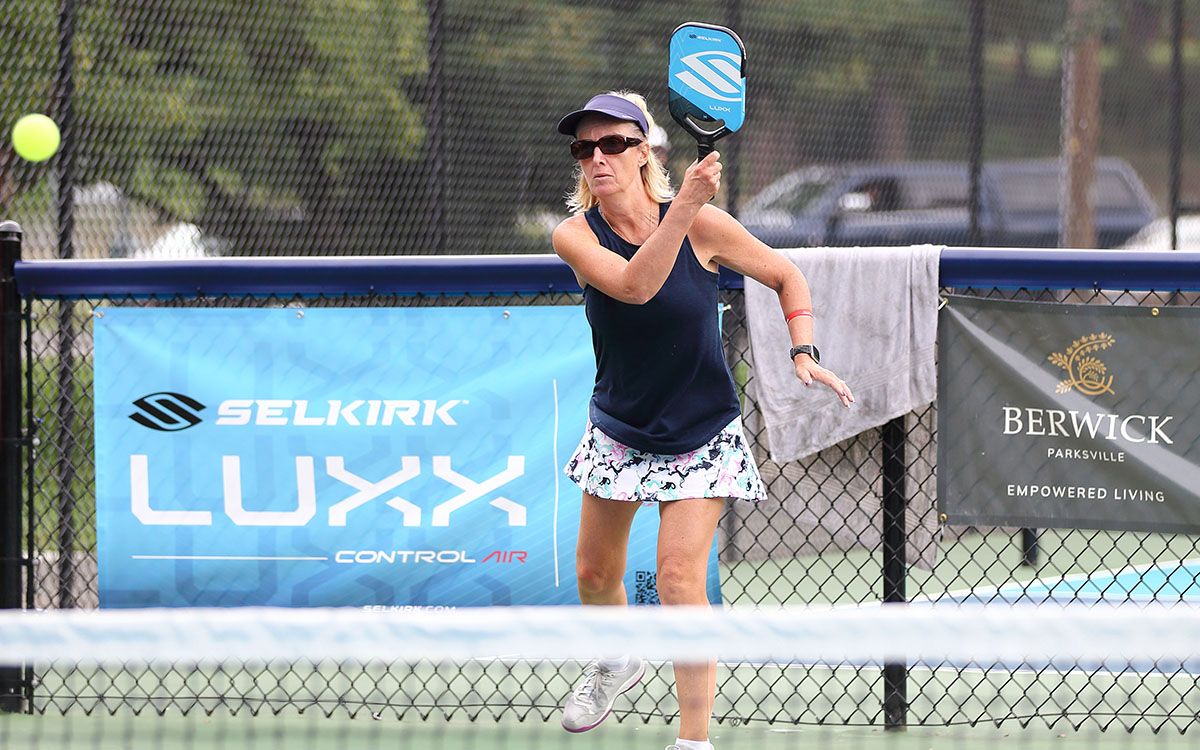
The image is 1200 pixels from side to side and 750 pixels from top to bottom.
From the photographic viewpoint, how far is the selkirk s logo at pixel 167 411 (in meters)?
4.28

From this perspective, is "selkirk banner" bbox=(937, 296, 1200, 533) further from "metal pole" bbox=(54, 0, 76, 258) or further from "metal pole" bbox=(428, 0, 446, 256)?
"metal pole" bbox=(54, 0, 76, 258)

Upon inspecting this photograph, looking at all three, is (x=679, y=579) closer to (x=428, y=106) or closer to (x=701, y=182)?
(x=701, y=182)

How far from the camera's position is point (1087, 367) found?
396 centimetres

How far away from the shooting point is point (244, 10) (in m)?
7.50

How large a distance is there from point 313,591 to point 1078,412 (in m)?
2.25

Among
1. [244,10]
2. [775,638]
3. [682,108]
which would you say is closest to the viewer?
[775,638]

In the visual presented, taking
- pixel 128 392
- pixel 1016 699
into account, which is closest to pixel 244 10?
pixel 128 392

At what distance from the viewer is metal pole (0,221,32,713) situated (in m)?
4.30

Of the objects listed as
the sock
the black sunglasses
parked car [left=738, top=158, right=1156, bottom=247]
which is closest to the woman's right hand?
the black sunglasses

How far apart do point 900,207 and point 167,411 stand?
876cm

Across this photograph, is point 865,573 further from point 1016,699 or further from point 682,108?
point 682,108

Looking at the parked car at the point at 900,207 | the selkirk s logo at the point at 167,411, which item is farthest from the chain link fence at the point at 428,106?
the selkirk s logo at the point at 167,411

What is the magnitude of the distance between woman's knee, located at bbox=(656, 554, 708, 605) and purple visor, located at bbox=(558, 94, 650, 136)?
1064 mm

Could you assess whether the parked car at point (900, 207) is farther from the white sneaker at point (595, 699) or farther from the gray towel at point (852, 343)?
the white sneaker at point (595, 699)
